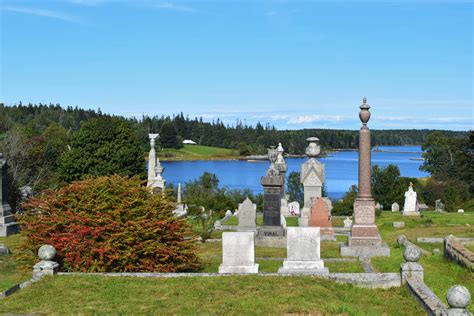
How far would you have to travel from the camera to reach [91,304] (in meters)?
10.6

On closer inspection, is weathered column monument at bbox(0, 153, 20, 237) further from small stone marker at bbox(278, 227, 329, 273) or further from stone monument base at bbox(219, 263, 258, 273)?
small stone marker at bbox(278, 227, 329, 273)

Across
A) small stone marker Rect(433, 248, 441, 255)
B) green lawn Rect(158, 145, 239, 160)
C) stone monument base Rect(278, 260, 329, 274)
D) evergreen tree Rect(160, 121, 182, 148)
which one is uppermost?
evergreen tree Rect(160, 121, 182, 148)

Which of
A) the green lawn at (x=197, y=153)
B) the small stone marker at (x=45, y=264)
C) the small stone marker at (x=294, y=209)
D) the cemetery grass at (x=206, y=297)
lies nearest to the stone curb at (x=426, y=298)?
the cemetery grass at (x=206, y=297)

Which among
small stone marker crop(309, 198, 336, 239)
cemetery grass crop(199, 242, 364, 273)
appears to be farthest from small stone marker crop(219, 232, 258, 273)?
small stone marker crop(309, 198, 336, 239)

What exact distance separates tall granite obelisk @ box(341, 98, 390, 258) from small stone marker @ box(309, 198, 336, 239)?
420 cm

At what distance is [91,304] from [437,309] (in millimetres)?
5633

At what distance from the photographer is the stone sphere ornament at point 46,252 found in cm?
1295

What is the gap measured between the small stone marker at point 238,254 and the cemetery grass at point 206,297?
1097 millimetres

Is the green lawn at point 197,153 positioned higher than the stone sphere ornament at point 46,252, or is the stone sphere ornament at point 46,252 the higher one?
the stone sphere ornament at point 46,252

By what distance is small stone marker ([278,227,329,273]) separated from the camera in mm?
13602

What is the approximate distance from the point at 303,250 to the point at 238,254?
1.43m

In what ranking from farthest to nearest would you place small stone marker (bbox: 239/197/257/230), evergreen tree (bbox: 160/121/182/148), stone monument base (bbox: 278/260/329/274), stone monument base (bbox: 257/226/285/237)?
evergreen tree (bbox: 160/121/182/148)
small stone marker (bbox: 239/197/257/230)
stone monument base (bbox: 257/226/285/237)
stone monument base (bbox: 278/260/329/274)

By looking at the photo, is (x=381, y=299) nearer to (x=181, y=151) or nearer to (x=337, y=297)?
(x=337, y=297)

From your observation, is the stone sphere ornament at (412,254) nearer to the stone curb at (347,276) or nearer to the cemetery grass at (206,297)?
the stone curb at (347,276)
